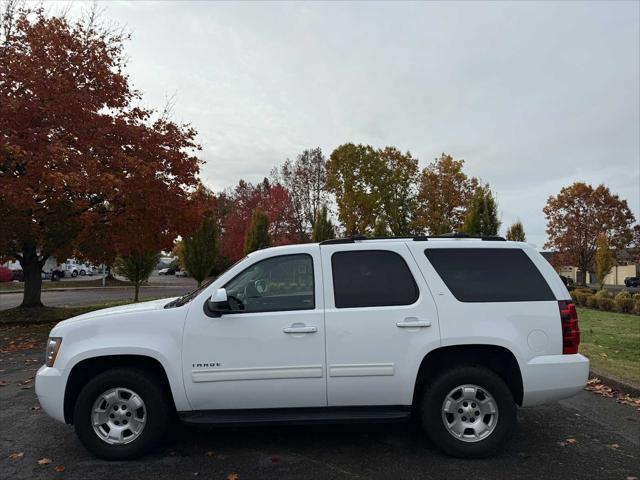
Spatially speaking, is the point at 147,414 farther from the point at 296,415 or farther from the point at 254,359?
the point at 296,415

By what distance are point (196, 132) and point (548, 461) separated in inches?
550

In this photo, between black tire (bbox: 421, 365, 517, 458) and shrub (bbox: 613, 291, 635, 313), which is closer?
black tire (bbox: 421, 365, 517, 458)

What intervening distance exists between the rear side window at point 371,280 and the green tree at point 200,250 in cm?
2110

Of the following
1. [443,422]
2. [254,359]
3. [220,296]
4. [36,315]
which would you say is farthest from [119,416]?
[36,315]

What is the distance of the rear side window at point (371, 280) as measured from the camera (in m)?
4.58

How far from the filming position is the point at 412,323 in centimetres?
446

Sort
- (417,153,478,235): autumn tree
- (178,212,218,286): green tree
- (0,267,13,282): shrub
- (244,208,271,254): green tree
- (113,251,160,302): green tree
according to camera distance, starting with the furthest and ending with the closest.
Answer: (417,153,478,235): autumn tree, (0,267,13,282): shrub, (244,208,271,254): green tree, (178,212,218,286): green tree, (113,251,160,302): green tree

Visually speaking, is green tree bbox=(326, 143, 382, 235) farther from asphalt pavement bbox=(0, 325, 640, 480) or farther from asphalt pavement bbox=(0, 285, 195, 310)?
asphalt pavement bbox=(0, 325, 640, 480)

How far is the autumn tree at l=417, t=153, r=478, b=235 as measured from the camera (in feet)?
148

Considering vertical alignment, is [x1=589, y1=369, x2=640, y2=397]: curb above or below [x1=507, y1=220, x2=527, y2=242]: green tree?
below

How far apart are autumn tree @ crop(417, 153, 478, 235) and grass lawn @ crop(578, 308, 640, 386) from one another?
1108 inches

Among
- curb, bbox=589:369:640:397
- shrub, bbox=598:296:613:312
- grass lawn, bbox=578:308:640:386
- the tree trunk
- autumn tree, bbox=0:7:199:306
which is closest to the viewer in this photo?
curb, bbox=589:369:640:397

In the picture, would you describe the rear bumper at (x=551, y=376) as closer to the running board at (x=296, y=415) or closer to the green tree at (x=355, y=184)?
the running board at (x=296, y=415)

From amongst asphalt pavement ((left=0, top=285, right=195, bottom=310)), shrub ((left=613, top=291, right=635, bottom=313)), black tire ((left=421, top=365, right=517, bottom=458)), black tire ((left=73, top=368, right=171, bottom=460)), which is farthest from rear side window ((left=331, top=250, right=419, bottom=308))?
asphalt pavement ((left=0, top=285, right=195, bottom=310))
